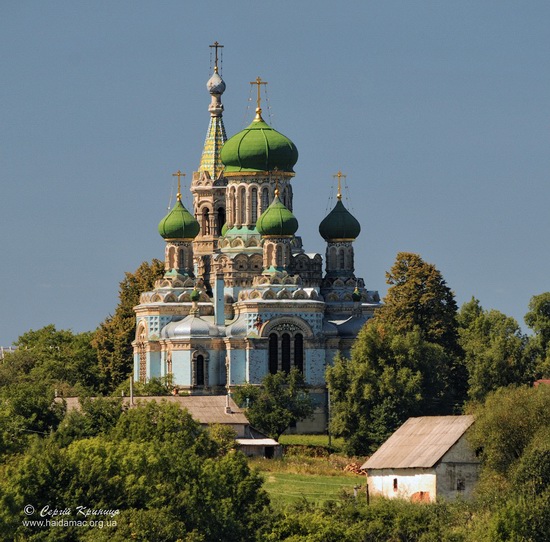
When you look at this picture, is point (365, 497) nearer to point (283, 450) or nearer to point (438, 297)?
point (283, 450)

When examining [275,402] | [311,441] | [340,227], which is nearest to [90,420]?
[275,402]

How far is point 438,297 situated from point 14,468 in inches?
1429

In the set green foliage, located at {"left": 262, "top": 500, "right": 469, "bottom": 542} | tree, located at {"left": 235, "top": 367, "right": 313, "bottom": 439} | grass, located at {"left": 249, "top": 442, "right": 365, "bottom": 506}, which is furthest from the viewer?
tree, located at {"left": 235, "top": 367, "right": 313, "bottom": 439}

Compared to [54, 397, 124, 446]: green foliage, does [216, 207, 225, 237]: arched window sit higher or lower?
higher

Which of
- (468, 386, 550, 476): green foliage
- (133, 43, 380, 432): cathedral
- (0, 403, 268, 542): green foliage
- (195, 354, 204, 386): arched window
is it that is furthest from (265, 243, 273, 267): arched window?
(0, 403, 268, 542): green foliage

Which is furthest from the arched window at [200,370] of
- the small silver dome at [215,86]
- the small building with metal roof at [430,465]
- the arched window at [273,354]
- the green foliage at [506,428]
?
the green foliage at [506,428]

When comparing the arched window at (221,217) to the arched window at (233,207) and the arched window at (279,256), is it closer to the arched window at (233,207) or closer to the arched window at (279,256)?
the arched window at (233,207)

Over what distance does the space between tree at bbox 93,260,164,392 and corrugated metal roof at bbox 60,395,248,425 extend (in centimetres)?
1569

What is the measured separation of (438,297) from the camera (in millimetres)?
97000

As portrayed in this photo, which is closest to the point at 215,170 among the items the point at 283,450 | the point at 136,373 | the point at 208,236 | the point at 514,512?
the point at 208,236

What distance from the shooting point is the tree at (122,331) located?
105m

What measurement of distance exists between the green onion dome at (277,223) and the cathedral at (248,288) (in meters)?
0.03

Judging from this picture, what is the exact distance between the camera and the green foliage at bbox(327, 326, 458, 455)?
89875 millimetres

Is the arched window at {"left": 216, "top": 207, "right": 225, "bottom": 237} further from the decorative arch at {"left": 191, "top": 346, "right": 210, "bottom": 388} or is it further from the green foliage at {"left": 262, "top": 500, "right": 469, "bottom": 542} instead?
the green foliage at {"left": 262, "top": 500, "right": 469, "bottom": 542}
